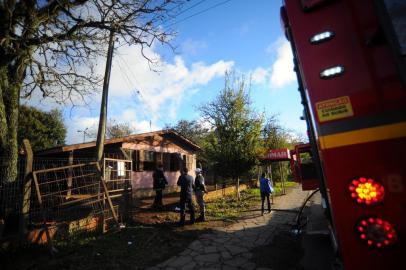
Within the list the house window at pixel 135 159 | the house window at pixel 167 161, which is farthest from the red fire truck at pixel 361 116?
the house window at pixel 167 161

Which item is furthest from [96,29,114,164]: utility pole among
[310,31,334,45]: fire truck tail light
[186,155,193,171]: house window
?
[186,155,193,171]: house window

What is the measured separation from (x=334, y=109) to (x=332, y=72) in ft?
0.91

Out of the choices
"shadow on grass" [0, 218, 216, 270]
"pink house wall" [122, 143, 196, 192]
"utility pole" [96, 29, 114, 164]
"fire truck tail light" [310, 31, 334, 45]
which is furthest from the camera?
"pink house wall" [122, 143, 196, 192]

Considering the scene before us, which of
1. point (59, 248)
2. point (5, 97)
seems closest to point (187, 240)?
point (59, 248)

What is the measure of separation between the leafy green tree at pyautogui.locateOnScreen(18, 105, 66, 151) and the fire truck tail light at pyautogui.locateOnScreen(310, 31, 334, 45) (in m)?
27.1

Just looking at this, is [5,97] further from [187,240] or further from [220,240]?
[220,240]

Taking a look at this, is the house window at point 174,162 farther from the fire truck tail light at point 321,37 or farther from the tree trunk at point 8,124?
the fire truck tail light at point 321,37

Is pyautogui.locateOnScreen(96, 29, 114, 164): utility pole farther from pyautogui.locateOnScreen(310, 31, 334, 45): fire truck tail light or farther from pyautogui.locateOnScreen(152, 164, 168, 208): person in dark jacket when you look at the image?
pyautogui.locateOnScreen(310, 31, 334, 45): fire truck tail light

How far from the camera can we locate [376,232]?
177cm

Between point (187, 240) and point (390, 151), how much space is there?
6481mm

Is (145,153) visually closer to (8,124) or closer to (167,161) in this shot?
(167,161)

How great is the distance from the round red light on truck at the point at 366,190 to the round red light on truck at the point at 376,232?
0.40 feet

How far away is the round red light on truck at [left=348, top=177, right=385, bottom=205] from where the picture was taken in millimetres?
1771

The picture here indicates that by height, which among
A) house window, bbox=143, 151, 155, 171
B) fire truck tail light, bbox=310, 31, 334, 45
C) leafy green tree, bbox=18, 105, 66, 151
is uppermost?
leafy green tree, bbox=18, 105, 66, 151
